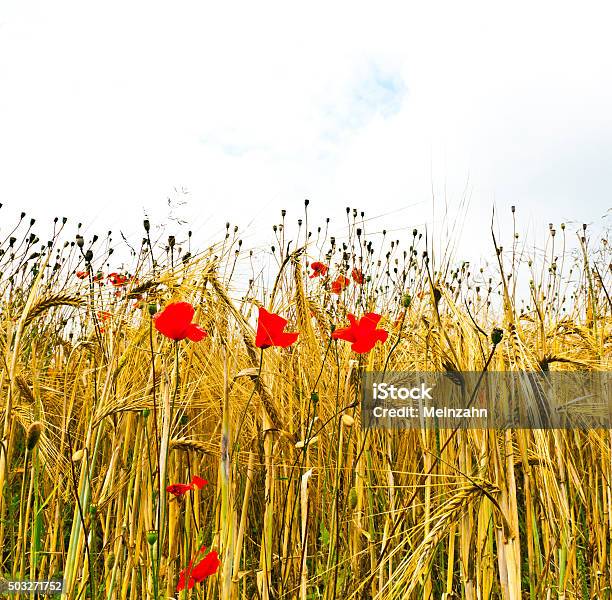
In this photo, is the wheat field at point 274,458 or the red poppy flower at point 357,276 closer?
the wheat field at point 274,458

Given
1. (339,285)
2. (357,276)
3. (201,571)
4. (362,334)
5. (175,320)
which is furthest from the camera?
(357,276)

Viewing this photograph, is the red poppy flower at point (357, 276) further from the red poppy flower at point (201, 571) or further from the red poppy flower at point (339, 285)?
the red poppy flower at point (201, 571)

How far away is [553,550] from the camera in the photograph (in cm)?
156

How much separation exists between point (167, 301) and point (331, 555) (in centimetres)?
71

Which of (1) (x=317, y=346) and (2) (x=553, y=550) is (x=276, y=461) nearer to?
(1) (x=317, y=346)

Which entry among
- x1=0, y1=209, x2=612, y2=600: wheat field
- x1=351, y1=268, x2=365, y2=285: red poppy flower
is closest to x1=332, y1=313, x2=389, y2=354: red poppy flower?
x1=0, y1=209, x2=612, y2=600: wheat field

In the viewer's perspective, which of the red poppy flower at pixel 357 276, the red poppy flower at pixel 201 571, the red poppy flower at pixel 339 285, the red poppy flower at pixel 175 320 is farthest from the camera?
the red poppy flower at pixel 357 276

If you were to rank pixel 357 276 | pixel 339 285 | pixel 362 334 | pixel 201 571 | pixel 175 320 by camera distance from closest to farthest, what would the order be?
1. pixel 175 320
2. pixel 201 571
3. pixel 362 334
4. pixel 339 285
5. pixel 357 276

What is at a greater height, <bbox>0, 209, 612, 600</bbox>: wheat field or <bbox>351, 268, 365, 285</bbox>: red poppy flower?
<bbox>351, 268, 365, 285</bbox>: red poppy flower

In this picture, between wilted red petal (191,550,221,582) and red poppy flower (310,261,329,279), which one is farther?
red poppy flower (310,261,329,279)

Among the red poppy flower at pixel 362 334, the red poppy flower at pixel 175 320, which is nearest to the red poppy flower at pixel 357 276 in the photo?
the red poppy flower at pixel 362 334

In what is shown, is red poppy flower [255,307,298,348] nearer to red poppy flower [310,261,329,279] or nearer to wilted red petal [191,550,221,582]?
wilted red petal [191,550,221,582]

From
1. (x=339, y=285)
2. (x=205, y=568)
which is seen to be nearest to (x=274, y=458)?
(x=205, y=568)

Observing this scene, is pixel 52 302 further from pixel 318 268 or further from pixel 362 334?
pixel 318 268
